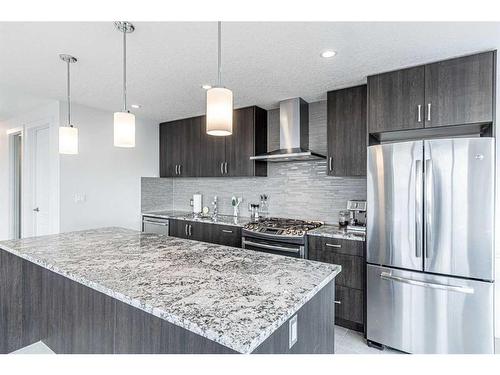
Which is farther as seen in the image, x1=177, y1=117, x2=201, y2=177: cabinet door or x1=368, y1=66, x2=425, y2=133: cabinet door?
x1=177, y1=117, x2=201, y2=177: cabinet door

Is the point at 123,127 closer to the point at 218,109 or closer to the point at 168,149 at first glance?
the point at 218,109

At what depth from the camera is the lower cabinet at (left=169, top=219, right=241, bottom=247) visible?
3.50m

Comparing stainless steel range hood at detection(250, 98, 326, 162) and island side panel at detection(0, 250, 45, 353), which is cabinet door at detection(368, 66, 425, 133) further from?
island side panel at detection(0, 250, 45, 353)

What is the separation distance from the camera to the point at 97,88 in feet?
9.91

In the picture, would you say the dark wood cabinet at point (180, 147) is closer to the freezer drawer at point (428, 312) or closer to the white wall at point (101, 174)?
the white wall at point (101, 174)

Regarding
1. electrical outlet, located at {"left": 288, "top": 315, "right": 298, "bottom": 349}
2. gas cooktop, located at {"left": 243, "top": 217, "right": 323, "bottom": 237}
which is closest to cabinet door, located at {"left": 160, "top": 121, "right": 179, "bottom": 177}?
gas cooktop, located at {"left": 243, "top": 217, "right": 323, "bottom": 237}

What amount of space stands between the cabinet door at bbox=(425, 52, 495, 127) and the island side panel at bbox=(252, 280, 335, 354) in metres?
1.73

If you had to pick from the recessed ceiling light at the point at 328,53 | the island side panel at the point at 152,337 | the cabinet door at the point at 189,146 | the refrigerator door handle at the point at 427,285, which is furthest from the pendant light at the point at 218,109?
the cabinet door at the point at 189,146

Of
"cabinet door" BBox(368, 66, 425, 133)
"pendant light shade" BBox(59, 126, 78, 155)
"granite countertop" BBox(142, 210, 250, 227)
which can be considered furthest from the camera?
"granite countertop" BBox(142, 210, 250, 227)

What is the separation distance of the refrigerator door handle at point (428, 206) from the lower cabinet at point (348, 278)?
0.53 metres

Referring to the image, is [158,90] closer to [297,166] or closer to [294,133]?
[294,133]
